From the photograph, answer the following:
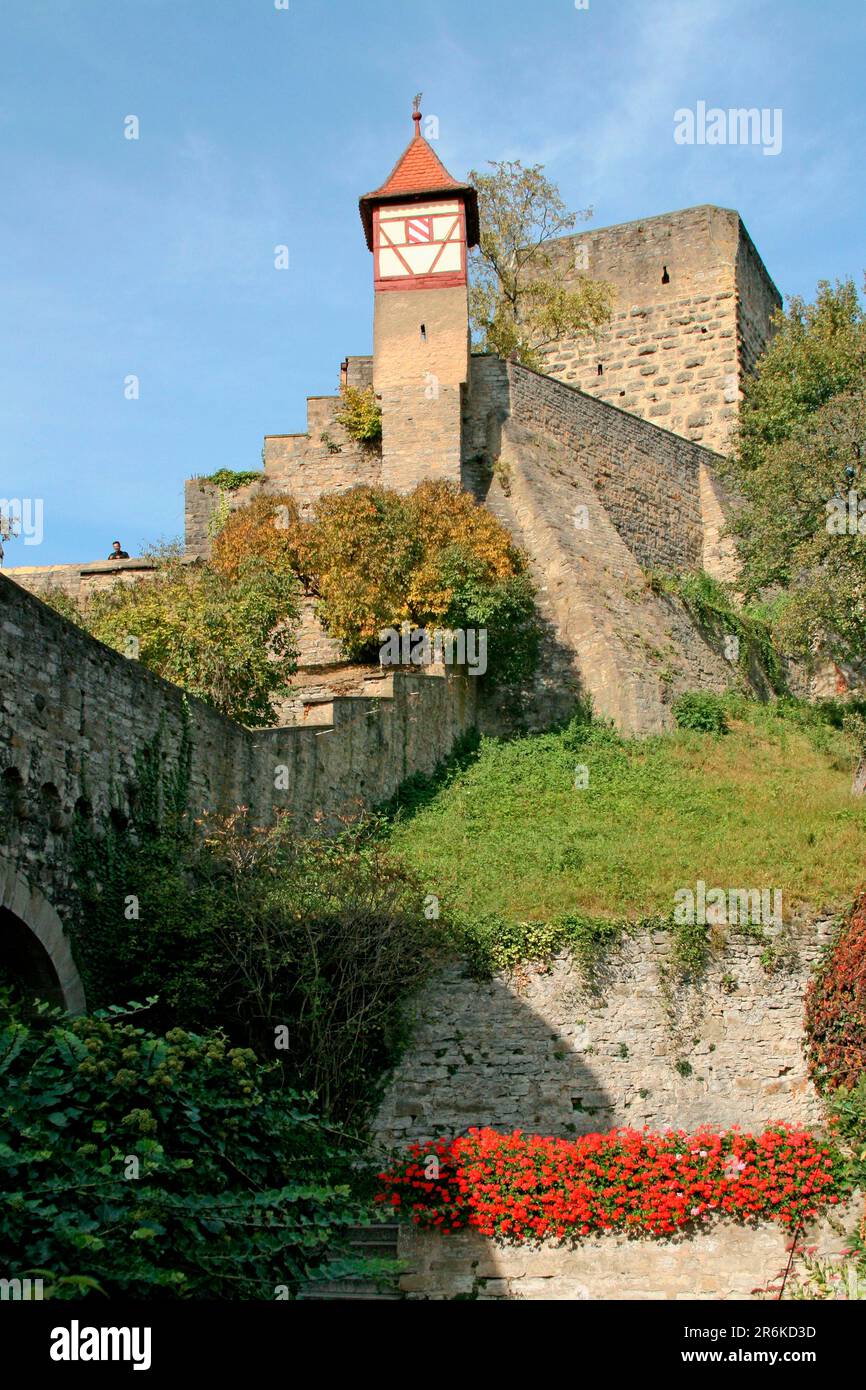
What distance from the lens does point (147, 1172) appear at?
8898 millimetres

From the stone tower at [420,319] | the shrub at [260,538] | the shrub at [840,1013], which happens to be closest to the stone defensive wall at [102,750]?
the shrub at [260,538]

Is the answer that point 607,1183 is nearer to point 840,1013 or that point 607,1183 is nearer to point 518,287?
point 840,1013

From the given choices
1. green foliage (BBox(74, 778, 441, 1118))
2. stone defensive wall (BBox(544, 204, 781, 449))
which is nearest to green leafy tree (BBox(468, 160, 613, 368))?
stone defensive wall (BBox(544, 204, 781, 449))

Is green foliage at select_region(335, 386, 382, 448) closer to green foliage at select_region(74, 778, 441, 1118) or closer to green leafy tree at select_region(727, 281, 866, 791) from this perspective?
green leafy tree at select_region(727, 281, 866, 791)

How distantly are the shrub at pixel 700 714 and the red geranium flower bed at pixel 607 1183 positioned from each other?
31.5 feet

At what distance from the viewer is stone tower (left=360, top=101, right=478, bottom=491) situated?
85.3 ft

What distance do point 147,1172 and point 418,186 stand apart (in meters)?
21.1

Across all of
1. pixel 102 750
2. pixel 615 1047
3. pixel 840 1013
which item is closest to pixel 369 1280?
pixel 615 1047

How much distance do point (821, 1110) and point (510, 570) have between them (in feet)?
34.2

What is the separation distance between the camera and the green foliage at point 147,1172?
8.20 metres

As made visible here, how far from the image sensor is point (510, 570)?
912 inches

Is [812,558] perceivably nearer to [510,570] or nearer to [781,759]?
[781,759]

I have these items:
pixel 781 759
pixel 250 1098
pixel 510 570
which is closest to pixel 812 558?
pixel 781 759

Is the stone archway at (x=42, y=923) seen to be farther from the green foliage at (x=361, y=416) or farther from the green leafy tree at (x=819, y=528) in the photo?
the green foliage at (x=361, y=416)
